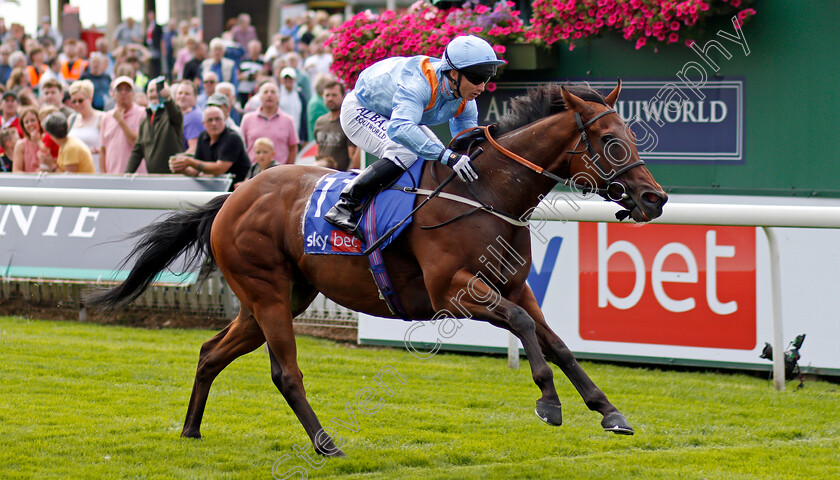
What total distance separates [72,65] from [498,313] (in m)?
12.8

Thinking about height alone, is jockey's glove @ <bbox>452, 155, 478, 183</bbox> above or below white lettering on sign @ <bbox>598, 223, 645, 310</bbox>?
above

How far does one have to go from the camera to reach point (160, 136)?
30.5ft

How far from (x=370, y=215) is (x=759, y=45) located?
323cm

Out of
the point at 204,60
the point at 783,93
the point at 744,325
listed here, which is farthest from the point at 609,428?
the point at 204,60

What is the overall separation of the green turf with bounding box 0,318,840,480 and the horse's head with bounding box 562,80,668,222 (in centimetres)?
120

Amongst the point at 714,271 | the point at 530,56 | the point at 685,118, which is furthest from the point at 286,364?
the point at 685,118

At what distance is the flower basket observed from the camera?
7.37 m

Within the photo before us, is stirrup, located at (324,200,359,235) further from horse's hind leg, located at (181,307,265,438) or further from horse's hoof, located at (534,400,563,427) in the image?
horse's hoof, located at (534,400,563,427)

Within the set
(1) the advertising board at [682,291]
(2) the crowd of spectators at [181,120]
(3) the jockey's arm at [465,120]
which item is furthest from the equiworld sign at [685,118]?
(2) the crowd of spectators at [181,120]

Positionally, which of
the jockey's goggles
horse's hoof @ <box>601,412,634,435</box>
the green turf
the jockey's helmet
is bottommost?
the green turf

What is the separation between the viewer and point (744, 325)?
6.77 meters

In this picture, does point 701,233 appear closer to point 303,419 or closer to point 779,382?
point 779,382

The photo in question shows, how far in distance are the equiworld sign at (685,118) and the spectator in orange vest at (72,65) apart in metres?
10.3

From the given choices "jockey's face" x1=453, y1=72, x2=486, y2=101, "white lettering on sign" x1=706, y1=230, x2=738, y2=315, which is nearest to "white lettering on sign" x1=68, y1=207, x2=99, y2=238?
"jockey's face" x1=453, y1=72, x2=486, y2=101
